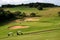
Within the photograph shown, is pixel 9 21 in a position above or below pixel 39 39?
below

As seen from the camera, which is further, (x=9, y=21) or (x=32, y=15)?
(x=32, y=15)

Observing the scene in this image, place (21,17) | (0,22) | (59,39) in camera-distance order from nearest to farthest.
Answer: (59,39) < (0,22) < (21,17)

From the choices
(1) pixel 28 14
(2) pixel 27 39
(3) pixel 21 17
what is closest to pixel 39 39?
(2) pixel 27 39

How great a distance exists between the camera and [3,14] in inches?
2908

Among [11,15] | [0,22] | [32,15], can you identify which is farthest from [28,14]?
[0,22]

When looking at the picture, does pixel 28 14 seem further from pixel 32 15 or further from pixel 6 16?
pixel 6 16

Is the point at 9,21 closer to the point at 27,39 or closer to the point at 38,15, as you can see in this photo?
the point at 38,15

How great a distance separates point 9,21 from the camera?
72.8m

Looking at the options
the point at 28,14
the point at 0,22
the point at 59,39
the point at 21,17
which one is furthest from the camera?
the point at 28,14

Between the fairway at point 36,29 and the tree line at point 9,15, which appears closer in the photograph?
the fairway at point 36,29

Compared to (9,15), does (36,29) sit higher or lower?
higher

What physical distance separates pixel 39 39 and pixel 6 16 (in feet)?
145

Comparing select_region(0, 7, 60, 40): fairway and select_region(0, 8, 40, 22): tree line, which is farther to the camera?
select_region(0, 8, 40, 22): tree line

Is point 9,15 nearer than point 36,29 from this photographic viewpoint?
No
